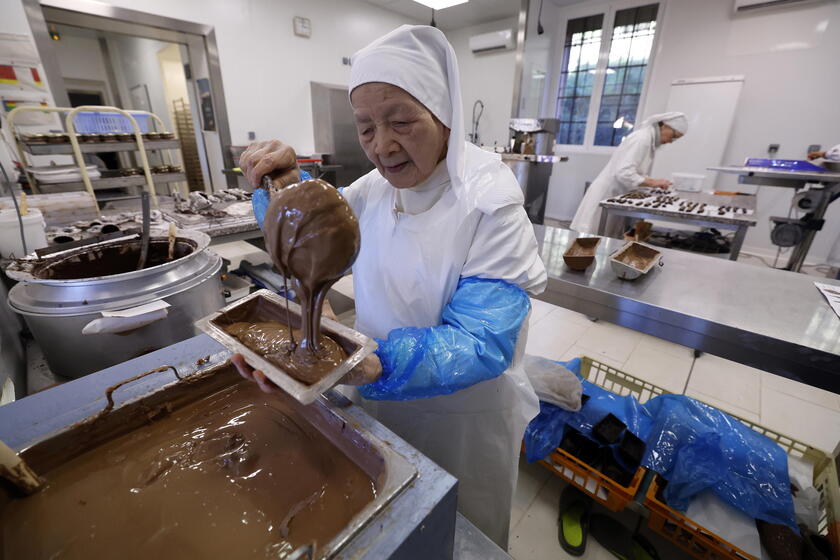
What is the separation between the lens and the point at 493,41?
619 centimetres

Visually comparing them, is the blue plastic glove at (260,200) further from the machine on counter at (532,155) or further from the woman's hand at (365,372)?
the machine on counter at (532,155)

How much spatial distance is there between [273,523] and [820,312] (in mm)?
2049

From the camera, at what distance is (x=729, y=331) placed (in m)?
1.37

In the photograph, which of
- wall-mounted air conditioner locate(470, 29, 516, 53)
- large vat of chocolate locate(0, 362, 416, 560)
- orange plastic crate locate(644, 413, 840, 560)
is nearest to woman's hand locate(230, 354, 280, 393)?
large vat of chocolate locate(0, 362, 416, 560)

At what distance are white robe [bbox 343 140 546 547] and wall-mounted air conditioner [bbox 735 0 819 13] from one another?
229 inches

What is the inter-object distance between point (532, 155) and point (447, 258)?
13.2ft

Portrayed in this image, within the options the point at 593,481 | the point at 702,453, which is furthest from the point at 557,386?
the point at 702,453

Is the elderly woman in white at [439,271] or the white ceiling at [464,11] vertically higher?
the white ceiling at [464,11]

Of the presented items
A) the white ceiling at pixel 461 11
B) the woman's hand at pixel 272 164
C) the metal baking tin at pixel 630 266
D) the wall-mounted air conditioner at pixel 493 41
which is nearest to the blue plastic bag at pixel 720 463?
the metal baking tin at pixel 630 266

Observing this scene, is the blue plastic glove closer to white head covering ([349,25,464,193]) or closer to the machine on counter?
white head covering ([349,25,464,193])

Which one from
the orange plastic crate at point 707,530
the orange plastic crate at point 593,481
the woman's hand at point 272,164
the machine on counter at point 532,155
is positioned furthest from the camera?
the machine on counter at point 532,155

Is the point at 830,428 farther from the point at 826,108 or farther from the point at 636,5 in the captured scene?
the point at 636,5

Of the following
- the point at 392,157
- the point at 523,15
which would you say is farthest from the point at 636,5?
the point at 392,157

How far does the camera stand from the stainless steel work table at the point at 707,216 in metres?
3.05
